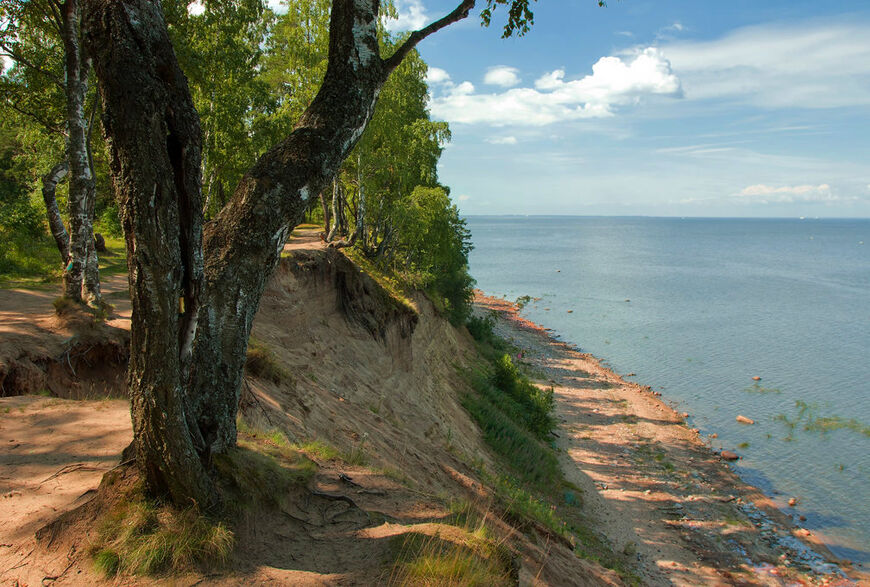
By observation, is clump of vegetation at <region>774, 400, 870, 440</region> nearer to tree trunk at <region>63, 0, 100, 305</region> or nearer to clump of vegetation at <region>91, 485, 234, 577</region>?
clump of vegetation at <region>91, 485, 234, 577</region>

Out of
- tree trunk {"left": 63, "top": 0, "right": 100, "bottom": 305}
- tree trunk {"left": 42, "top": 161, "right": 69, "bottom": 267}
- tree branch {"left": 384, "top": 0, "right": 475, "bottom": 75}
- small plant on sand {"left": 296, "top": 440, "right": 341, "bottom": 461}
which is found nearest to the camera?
tree branch {"left": 384, "top": 0, "right": 475, "bottom": 75}

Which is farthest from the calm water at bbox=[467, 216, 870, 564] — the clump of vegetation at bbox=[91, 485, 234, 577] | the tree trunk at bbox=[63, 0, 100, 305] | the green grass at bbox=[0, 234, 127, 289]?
the green grass at bbox=[0, 234, 127, 289]

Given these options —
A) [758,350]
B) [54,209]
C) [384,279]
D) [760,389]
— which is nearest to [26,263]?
[54,209]

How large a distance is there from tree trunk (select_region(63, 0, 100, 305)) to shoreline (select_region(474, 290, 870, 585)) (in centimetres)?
1592

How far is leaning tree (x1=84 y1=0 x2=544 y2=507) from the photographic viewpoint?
156 inches

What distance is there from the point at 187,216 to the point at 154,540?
2.61 meters

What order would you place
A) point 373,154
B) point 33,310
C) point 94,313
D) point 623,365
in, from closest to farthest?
point 94,313 < point 33,310 < point 373,154 < point 623,365

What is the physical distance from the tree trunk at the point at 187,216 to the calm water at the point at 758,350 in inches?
874

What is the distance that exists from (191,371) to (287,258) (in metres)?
13.1

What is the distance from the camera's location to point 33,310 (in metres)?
11.2

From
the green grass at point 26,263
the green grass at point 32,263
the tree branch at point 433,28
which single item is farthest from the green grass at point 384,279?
the tree branch at point 433,28

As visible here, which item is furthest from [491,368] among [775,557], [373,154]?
[775,557]

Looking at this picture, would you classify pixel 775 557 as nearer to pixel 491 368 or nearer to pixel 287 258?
pixel 491 368

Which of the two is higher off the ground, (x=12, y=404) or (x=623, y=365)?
(x=12, y=404)
